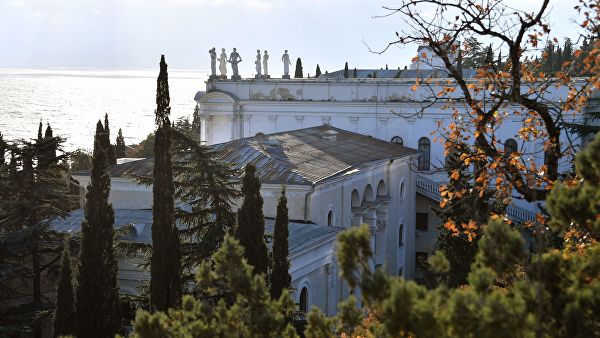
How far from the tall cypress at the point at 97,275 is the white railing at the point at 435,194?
26854 mm

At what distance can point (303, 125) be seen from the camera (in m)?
51.1

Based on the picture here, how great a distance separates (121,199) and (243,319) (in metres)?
23.6

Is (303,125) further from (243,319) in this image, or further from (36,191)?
(243,319)

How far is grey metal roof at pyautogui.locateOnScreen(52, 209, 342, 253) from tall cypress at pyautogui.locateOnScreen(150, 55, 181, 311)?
4.95 m

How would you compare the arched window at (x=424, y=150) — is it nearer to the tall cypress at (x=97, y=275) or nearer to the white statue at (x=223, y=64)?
the white statue at (x=223, y=64)

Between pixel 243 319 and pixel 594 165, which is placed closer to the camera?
pixel 594 165

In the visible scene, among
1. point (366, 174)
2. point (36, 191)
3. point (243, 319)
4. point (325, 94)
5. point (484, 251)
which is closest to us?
point (484, 251)

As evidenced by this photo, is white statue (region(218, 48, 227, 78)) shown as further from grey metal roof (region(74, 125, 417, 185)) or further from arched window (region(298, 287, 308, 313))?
arched window (region(298, 287, 308, 313))

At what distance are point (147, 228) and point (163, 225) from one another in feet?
23.2

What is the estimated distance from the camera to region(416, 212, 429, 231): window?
45406 millimetres

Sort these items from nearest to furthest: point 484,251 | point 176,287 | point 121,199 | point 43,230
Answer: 1. point 484,251
2. point 176,287
3. point 43,230
4. point 121,199

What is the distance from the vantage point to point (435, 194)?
4472cm

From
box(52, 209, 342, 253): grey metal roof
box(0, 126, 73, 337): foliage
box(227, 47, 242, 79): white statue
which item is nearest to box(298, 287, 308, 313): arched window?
box(52, 209, 342, 253): grey metal roof

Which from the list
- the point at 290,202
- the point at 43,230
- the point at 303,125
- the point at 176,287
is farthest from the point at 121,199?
the point at 303,125
